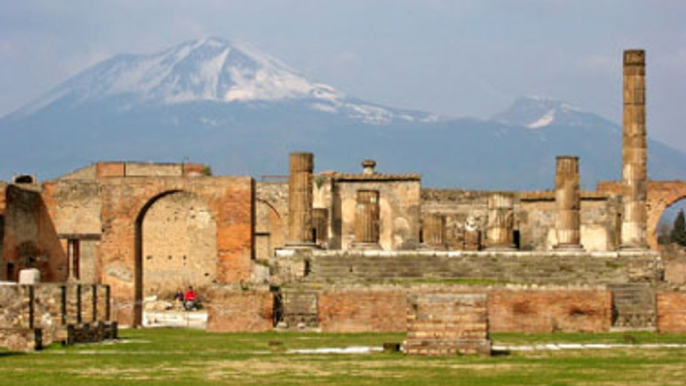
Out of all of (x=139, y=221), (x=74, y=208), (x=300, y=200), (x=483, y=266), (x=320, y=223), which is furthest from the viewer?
(x=74, y=208)

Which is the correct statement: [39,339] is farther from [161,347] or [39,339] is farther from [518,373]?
[518,373]

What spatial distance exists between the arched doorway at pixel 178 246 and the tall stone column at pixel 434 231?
11076 mm

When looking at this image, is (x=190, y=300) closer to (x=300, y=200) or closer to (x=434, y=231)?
(x=434, y=231)

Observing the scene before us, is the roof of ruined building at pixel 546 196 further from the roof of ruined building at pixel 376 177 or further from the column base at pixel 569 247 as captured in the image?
the column base at pixel 569 247

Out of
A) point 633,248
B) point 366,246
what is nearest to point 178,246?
point 366,246

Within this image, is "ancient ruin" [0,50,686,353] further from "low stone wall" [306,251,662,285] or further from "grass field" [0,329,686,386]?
"grass field" [0,329,686,386]

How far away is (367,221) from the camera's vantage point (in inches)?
1582

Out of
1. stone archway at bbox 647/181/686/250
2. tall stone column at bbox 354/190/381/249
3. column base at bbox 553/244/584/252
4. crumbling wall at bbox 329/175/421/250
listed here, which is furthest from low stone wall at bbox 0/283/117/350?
stone archway at bbox 647/181/686/250

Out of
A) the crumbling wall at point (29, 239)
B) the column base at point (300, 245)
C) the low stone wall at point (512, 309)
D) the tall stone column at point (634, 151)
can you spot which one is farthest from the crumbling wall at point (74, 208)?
the low stone wall at point (512, 309)

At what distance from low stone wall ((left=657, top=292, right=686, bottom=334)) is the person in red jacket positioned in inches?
849

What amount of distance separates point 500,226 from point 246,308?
Answer: 1202cm

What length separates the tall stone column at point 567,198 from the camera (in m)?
40.8

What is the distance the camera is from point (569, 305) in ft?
106

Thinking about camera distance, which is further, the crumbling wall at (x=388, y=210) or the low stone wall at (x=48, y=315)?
the crumbling wall at (x=388, y=210)
